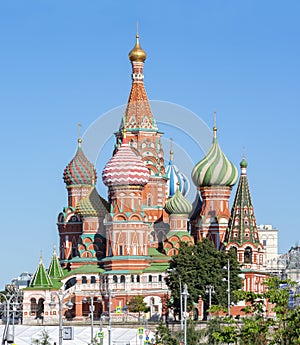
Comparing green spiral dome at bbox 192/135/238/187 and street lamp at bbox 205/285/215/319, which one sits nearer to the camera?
street lamp at bbox 205/285/215/319

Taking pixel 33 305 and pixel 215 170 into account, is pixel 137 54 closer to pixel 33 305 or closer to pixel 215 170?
pixel 215 170

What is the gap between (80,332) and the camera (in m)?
68.9

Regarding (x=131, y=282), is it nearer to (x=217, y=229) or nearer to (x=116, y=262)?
(x=116, y=262)

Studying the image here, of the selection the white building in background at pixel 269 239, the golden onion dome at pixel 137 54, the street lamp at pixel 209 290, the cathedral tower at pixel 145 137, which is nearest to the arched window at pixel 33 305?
the cathedral tower at pixel 145 137

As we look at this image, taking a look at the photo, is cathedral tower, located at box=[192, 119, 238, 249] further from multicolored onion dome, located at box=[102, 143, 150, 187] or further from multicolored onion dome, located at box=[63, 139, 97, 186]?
multicolored onion dome, located at box=[63, 139, 97, 186]

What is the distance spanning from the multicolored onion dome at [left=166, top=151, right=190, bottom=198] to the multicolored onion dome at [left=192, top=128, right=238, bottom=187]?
5910mm

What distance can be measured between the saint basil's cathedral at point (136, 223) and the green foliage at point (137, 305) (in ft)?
2.67

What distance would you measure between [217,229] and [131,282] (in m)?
8.57

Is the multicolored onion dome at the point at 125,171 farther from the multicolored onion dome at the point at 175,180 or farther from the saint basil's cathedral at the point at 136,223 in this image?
the multicolored onion dome at the point at 175,180

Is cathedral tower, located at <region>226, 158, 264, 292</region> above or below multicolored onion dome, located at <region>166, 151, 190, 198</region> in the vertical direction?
below

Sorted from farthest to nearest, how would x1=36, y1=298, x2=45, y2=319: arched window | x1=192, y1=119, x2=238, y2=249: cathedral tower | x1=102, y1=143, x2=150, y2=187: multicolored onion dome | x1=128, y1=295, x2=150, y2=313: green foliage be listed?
x1=192, y1=119, x2=238, y2=249: cathedral tower
x1=36, y1=298, x2=45, y2=319: arched window
x1=102, y1=143, x2=150, y2=187: multicolored onion dome
x1=128, y1=295, x2=150, y2=313: green foliage

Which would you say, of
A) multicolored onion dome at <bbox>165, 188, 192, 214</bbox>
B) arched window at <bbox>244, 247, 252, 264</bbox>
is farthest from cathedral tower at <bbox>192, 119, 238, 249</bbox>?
arched window at <bbox>244, 247, 252, 264</bbox>

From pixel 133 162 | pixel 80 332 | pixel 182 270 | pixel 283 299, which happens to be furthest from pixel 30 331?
pixel 283 299

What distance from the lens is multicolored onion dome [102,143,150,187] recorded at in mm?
85250
